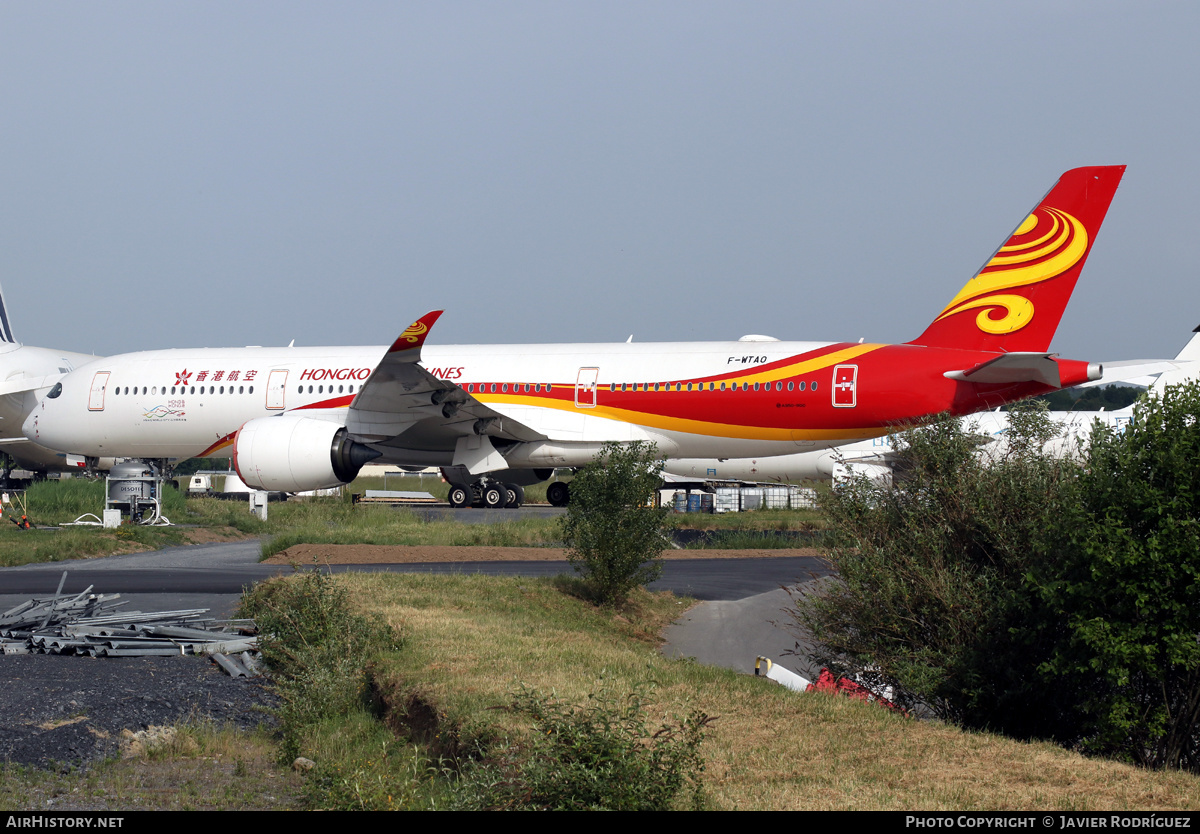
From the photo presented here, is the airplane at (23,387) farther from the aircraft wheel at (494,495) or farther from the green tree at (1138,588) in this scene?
the green tree at (1138,588)

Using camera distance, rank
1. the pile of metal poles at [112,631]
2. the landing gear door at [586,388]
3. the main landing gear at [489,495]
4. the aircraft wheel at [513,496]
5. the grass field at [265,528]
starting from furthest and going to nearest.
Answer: the aircraft wheel at [513,496], the main landing gear at [489,495], the landing gear door at [586,388], the grass field at [265,528], the pile of metal poles at [112,631]

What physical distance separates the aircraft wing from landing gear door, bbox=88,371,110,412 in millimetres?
8837

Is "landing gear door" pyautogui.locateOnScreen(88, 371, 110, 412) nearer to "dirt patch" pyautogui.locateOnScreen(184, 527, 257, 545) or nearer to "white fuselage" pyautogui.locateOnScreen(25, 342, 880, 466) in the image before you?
"white fuselage" pyautogui.locateOnScreen(25, 342, 880, 466)

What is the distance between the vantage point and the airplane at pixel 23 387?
3897cm

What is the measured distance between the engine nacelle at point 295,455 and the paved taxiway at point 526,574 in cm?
185

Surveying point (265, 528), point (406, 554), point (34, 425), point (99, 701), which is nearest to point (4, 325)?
point (34, 425)

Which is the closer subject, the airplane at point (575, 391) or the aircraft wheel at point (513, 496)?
the airplane at point (575, 391)

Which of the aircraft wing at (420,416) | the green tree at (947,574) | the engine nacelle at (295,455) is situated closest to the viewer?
the green tree at (947,574)

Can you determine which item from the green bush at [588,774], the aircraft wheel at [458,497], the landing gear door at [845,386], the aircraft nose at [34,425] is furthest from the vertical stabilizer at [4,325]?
the green bush at [588,774]

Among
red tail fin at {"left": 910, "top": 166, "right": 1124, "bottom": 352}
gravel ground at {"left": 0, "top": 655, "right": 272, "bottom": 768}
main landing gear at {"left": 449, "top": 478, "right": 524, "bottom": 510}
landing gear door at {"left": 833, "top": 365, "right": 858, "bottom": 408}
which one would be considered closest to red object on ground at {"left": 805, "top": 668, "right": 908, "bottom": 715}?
gravel ground at {"left": 0, "top": 655, "right": 272, "bottom": 768}

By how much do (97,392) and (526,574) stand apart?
18.1 metres

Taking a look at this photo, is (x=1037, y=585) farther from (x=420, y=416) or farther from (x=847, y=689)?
(x=420, y=416)

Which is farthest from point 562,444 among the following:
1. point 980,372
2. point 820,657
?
point 820,657
